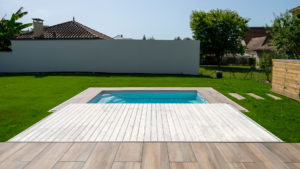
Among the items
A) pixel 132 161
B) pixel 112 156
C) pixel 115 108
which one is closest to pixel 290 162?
pixel 132 161

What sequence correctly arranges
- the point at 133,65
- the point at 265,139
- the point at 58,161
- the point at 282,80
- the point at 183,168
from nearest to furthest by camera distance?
the point at 183,168
the point at 58,161
the point at 265,139
the point at 282,80
the point at 133,65

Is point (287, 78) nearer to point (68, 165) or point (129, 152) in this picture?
point (129, 152)

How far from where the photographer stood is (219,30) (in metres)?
29.4

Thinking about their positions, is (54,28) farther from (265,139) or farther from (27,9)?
(265,139)

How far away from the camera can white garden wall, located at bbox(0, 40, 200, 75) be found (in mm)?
17625

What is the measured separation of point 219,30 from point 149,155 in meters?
28.9

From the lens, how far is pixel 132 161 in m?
3.44

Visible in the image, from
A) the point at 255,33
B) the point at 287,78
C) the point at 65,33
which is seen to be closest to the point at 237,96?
the point at 287,78

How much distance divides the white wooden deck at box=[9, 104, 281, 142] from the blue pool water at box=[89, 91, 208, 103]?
2077mm

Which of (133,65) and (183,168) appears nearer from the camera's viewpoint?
(183,168)

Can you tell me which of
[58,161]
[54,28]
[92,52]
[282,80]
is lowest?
[58,161]

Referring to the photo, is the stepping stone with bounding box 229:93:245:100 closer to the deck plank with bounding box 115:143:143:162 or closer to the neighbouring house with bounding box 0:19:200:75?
the deck plank with bounding box 115:143:143:162

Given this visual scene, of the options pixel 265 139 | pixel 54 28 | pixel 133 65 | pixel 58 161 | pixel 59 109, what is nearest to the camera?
pixel 58 161

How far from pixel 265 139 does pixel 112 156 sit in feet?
10.2
